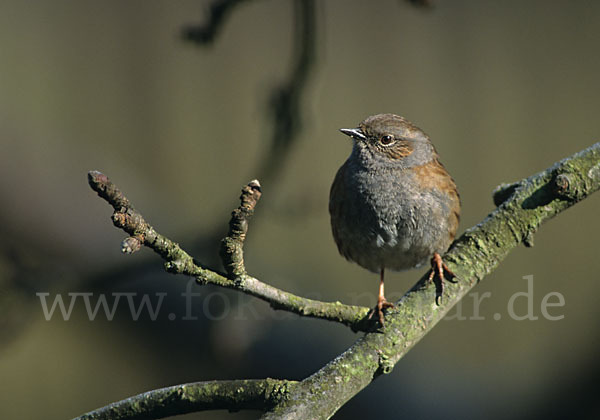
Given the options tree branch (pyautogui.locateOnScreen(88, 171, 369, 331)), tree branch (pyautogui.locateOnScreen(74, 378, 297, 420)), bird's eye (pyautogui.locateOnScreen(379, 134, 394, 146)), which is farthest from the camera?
bird's eye (pyautogui.locateOnScreen(379, 134, 394, 146))

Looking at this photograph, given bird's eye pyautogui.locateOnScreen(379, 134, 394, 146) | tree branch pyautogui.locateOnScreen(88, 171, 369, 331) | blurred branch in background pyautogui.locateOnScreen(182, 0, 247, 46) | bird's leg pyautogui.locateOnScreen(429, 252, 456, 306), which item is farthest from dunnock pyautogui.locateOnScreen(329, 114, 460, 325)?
tree branch pyautogui.locateOnScreen(88, 171, 369, 331)

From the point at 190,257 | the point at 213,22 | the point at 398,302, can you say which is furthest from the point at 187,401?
the point at 213,22

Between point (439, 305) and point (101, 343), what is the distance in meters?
2.26

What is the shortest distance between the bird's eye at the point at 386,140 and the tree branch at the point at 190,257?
3.98 ft

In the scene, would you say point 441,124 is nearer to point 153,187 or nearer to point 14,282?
point 153,187

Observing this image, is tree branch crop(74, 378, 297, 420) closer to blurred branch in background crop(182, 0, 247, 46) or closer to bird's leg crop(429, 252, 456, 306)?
bird's leg crop(429, 252, 456, 306)

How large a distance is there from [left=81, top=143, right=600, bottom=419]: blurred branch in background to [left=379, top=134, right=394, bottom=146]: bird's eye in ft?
2.08

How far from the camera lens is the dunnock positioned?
287 centimetres

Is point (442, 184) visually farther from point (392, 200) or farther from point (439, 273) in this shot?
point (439, 273)

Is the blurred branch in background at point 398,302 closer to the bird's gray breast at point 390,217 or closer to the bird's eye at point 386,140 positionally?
the bird's gray breast at point 390,217

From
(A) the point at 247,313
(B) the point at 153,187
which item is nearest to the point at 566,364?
(A) the point at 247,313

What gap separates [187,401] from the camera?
196 centimetres

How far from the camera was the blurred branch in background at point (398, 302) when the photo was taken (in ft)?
5.51

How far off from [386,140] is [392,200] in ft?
1.06
